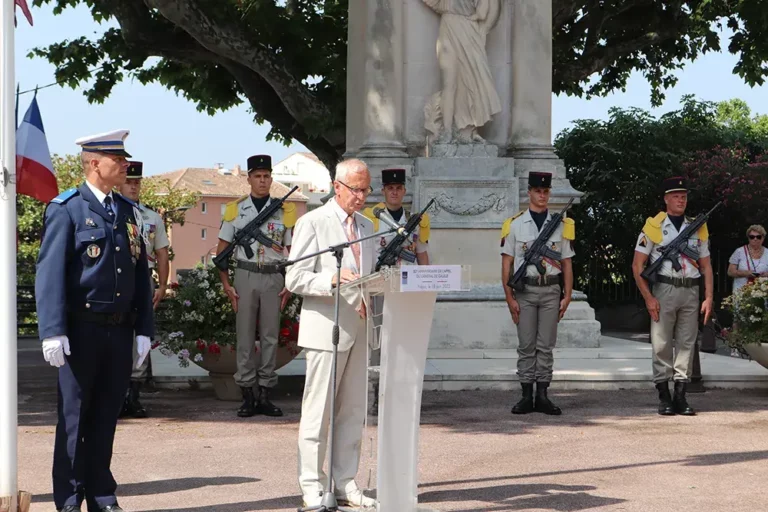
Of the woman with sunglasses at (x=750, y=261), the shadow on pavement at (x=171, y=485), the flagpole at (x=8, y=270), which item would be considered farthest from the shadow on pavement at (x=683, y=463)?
the woman with sunglasses at (x=750, y=261)

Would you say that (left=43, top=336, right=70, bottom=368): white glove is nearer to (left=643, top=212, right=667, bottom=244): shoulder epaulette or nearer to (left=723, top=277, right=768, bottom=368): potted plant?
(left=643, top=212, right=667, bottom=244): shoulder epaulette

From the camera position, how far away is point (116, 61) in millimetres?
26297

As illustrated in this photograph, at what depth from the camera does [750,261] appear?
56.6 ft

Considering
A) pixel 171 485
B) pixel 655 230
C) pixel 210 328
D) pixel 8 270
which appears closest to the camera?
pixel 8 270

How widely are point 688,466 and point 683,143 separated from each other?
74.0 ft

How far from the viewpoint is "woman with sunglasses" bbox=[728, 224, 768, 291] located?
1706cm

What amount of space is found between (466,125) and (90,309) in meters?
10.2

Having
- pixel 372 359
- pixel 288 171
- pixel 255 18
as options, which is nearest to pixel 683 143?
pixel 255 18

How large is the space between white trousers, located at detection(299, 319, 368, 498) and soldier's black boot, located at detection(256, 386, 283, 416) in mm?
4203

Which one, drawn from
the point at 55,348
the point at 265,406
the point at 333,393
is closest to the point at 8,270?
the point at 55,348

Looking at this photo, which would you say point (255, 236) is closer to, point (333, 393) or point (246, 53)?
point (333, 393)

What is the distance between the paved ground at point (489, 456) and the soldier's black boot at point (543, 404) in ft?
0.34

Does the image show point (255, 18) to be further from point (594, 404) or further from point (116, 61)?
point (594, 404)

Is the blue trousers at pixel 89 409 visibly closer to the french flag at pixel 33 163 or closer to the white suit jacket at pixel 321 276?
the white suit jacket at pixel 321 276
